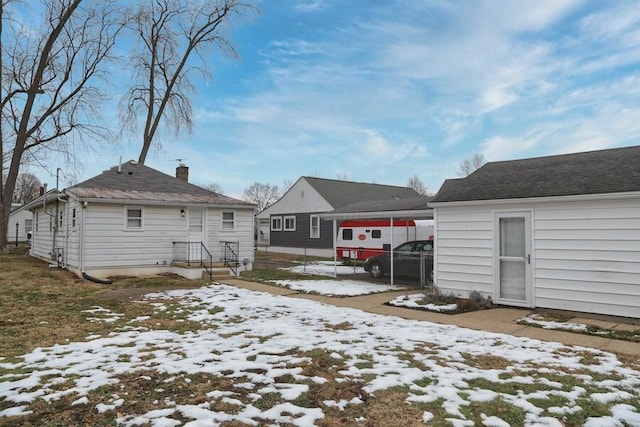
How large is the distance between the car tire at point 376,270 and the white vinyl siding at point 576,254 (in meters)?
5.90

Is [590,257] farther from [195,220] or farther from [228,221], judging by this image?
[195,220]

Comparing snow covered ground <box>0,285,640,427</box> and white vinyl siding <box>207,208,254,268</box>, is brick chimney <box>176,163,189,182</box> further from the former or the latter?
snow covered ground <box>0,285,640,427</box>

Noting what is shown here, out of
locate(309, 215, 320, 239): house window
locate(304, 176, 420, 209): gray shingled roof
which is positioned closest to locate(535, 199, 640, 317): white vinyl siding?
locate(304, 176, 420, 209): gray shingled roof

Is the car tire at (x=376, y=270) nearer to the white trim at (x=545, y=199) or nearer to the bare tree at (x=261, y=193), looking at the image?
the white trim at (x=545, y=199)

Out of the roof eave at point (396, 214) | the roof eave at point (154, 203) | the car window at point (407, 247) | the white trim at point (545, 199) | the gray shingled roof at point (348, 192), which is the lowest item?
the car window at point (407, 247)

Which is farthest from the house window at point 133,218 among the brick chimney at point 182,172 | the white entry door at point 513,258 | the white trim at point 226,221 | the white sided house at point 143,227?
the white entry door at point 513,258

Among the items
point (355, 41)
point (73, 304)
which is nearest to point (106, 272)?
point (73, 304)

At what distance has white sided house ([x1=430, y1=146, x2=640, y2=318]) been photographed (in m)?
7.83

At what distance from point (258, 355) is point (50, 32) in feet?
87.5

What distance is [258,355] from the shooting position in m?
5.54

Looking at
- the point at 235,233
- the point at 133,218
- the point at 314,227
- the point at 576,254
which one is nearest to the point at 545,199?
the point at 576,254

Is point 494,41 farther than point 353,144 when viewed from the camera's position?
No

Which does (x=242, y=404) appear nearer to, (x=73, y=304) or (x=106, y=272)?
(x=73, y=304)

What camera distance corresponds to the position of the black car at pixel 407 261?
13656 mm
